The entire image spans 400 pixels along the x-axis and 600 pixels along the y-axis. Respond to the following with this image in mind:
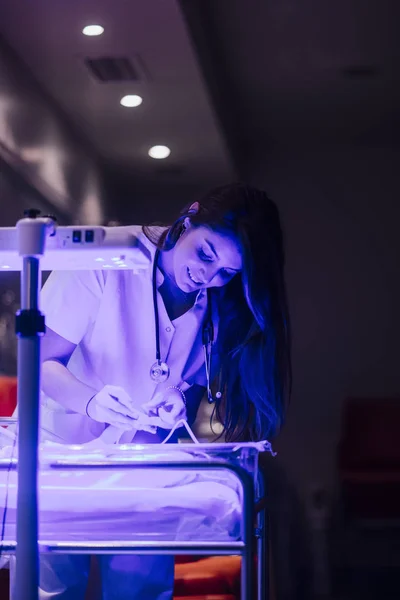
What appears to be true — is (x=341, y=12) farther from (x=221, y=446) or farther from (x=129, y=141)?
(x=221, y=446)

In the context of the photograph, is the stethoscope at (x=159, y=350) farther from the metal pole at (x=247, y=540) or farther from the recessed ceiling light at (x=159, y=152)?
the recessed ceiling light at (x=159, y=152)

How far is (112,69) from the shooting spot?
9.62ft

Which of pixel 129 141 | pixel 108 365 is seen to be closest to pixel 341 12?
pixel 129 141

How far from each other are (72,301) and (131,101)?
1369 mm

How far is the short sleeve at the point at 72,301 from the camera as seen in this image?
72.6 inches

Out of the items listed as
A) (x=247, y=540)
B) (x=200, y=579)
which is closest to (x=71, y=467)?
(x=247, y=540)

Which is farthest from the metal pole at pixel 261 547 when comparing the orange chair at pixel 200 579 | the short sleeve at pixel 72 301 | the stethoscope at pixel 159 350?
the orange chair at pixel 200 579

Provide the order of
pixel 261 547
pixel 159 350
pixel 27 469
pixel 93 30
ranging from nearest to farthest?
pixel 27 469 → pixel 261 547 → pixel 159 350 → pixel 93 30

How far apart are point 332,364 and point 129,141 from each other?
1.13 m

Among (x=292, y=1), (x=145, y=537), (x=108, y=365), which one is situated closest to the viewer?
(x=145, y=537)

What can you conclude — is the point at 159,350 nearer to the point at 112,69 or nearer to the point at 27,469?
the point at 27,469

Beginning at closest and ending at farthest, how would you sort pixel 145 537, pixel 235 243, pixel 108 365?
pixel 145 537, pixel 235 243, pixel 108 365

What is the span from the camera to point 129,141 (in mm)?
3096

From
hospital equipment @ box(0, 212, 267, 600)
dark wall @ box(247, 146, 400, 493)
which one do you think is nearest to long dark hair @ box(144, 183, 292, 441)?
hospital equipment @ box(0, 212, 267, 600)
